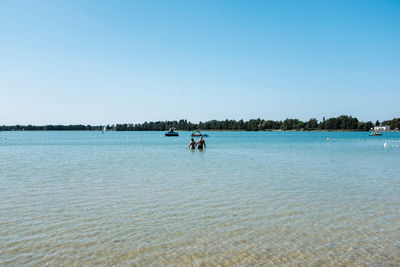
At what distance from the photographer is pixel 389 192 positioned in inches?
582

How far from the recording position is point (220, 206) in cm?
1205

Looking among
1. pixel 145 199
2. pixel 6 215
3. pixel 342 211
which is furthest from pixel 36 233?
pixel 342 211

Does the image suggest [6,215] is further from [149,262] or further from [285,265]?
[285,265]

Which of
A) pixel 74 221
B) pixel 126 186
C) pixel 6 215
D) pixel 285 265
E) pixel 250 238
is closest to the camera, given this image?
pixel 285 265

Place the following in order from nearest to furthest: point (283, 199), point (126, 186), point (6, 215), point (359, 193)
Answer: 1. point (6, 215)
2. point (283, 199)
3. point (359, 193)
4. point (126, 186)

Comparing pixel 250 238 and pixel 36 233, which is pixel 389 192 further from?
pixel 36 233

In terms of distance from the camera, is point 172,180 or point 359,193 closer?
point 359,193

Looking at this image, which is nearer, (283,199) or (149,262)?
(149,262)

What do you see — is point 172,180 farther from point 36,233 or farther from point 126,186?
point 36,233

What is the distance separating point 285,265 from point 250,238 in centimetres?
168

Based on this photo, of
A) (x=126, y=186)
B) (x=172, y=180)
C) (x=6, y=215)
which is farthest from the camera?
(x=172, y=180)

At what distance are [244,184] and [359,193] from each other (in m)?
5.33

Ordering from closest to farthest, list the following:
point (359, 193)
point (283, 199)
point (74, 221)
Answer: point (74, 221) → point (283, 199) → point (359, 193)

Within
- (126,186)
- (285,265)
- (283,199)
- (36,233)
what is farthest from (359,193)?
(36,233)
